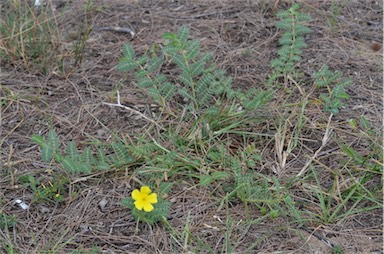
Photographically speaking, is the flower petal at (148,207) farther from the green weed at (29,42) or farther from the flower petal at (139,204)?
the green weed at (29,42)

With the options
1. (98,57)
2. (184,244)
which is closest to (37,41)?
(98,57)

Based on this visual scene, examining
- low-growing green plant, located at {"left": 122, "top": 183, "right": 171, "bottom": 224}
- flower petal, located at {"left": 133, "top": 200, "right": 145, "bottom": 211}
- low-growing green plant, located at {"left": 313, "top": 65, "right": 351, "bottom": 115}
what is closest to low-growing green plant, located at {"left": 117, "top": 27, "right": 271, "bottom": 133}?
low-growing green plant, located at {"left": 313, "top": 65, "right": 351, "bottom": 115}

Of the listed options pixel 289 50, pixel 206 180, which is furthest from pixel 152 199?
pixel 289 50

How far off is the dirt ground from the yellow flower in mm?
117

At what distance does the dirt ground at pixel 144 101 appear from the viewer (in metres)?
2.12

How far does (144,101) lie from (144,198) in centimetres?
71

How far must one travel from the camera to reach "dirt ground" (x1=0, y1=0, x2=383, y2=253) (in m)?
2.12

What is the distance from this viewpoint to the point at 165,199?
7.39 feet

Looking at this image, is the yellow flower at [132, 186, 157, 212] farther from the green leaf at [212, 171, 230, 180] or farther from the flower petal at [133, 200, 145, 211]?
the green leaf at [212, 171, 230, 180]

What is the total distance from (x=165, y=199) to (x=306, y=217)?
541mm

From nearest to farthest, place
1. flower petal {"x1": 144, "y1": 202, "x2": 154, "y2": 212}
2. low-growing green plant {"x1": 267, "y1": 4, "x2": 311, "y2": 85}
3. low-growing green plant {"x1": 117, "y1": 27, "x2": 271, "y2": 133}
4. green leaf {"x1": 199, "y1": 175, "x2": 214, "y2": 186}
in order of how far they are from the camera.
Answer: flower petal {"x1": 144, "y1": 202, "x2": 154, "y2": 212} → green leaf {"x1": 199, "y1": 175, "x2": 214, "y2": 186} → low-growing green plant {"x1": 117, "y1": 27, "x2": 271, "y2": 133} → low-growing green plant {"x1": 267, "y1": 4, "x2": 311, "y2": 85}

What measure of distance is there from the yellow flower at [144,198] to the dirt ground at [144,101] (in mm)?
117

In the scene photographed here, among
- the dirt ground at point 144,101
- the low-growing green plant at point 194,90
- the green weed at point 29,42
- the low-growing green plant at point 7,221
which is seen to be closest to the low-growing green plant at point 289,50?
the dirt ground at point 144,101

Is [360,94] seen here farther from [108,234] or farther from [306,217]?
[108,234]
